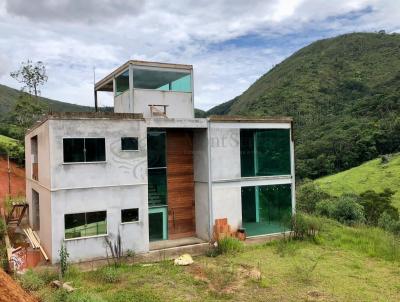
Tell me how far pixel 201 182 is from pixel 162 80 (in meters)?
5.12

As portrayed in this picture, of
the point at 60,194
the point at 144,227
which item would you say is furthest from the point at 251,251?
the point at 60,194

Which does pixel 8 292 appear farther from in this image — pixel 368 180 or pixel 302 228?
pixel 368 180

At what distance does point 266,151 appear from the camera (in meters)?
19.1

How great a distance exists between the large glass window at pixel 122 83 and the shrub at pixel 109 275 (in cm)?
844

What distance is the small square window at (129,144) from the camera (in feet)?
51.9

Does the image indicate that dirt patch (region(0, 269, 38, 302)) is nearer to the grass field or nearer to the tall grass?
the grass field

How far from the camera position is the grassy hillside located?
4834 cm

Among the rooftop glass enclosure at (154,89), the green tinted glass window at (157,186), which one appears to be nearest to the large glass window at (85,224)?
the green tinted glass window at (157,186)

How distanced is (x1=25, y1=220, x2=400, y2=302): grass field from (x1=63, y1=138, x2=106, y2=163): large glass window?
166 inches

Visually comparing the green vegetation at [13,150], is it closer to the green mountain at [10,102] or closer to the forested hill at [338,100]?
the forested hill at [338,100]

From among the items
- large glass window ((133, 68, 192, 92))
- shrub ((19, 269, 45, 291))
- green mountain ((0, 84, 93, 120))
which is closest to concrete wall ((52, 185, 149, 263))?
shrub ((19, 269, 45, 291))

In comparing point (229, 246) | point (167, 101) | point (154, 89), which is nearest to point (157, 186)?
point (167, 101)

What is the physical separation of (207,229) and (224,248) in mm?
1734

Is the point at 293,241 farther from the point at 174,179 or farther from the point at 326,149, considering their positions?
the point at 326,149
